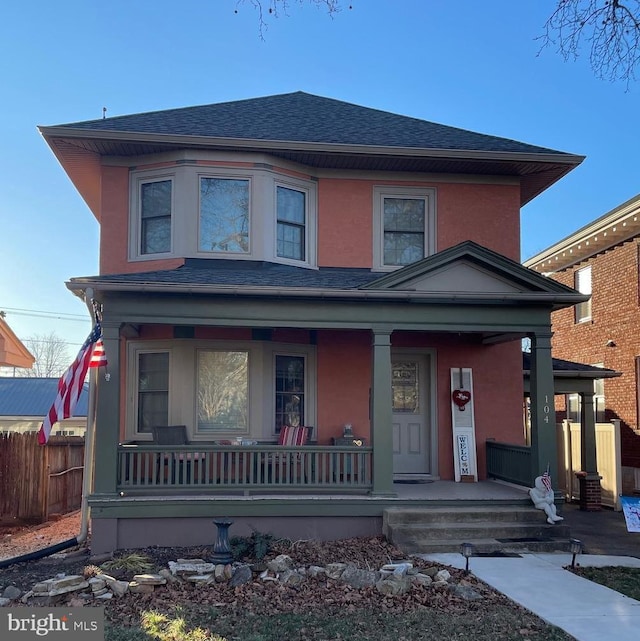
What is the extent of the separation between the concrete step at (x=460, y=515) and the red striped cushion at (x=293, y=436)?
1.84 m

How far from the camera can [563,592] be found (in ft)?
22.9

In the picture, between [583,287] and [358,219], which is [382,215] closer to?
[358,219]

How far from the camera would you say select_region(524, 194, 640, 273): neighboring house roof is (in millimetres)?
14398

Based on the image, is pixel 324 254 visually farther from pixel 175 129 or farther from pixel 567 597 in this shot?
pixel 567 597

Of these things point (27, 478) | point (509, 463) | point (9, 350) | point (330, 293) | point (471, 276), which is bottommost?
point (27, 478)

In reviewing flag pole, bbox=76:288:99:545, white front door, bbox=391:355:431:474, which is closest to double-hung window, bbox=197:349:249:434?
flag pole, bbox=76:288:99:545

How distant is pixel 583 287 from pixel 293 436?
33.2ft

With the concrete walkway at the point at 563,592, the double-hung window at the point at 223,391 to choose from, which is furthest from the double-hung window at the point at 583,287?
the double-hung window at the point at 223,391

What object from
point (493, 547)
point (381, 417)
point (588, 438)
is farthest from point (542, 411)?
point (588, 438)

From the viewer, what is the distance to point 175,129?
11023 millimetres

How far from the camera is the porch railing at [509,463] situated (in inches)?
404

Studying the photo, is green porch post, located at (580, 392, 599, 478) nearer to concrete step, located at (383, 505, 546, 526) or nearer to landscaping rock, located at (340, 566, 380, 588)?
concrete step, located at (383, 505, 546, 526)

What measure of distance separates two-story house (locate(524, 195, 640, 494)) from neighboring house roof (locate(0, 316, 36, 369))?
1646 centimetres

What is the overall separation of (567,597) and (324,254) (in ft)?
21.4
